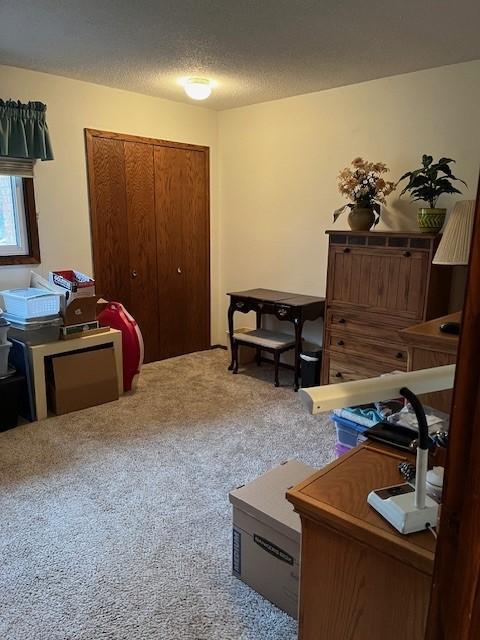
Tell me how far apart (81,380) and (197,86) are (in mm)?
2310

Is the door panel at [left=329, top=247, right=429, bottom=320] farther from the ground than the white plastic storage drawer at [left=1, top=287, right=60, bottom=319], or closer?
farther from the ground

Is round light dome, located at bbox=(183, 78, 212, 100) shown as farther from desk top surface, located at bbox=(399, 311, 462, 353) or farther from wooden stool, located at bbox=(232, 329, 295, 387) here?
desk top surface, located at bbox=(399, 311, 462, 353)

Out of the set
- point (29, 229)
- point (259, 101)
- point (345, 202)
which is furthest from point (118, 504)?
point (259, 101)

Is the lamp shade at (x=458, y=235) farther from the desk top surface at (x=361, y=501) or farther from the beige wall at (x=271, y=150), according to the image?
the beige wall at (x=271, y=150)

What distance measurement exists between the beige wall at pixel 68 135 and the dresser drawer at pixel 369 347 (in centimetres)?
211

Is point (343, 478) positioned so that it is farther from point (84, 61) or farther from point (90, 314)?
point (84, 61)

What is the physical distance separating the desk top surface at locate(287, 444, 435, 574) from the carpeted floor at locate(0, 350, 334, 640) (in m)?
0.75

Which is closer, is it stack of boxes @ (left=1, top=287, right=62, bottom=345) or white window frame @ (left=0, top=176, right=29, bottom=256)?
stack of boxes @ (left=1, top=287, right=62, bottom=345)

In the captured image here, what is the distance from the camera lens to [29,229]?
3.57 metres

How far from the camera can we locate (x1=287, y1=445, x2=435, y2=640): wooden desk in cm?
99

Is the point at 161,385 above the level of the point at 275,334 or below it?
below

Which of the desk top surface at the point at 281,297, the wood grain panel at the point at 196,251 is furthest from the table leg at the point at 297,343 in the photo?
the wood grain panel at the point at 196,251

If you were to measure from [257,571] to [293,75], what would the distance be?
3.15 metres

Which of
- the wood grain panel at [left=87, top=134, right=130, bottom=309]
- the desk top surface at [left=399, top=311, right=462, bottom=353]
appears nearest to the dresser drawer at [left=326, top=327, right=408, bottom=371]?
the desk top surface at [left=399, top=311, right=462, bottom=353]
